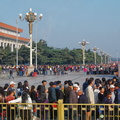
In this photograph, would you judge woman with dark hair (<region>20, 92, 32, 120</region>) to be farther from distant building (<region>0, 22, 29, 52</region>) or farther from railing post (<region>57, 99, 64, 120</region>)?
distant building (<region>0, 22, 29, 52</region>)

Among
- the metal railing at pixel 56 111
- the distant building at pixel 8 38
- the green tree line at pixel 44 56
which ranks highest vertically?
the distant building at pixel 8 38

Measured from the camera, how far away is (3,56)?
249 ft

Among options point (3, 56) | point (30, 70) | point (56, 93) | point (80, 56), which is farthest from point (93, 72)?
point (80, 56)

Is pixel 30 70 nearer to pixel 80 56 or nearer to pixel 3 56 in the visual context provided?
pixel 3 56

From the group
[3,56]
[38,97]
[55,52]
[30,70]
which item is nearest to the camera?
[38,97]

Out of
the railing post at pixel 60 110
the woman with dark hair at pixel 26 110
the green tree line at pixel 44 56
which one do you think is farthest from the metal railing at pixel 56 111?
the green tree line at pixel 44 56

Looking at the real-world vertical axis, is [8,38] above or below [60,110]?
above

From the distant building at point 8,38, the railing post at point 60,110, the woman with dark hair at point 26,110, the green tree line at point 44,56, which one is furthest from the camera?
the distant building at point 8,38

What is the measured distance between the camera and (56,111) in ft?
28.0

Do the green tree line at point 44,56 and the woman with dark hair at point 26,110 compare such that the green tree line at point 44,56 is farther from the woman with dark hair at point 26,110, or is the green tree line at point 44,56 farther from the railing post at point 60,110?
the railing post at point 60,110

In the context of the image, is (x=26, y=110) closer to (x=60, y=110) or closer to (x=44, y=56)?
(x=60, y=110)

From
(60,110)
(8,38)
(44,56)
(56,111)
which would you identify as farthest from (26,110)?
(8,38)

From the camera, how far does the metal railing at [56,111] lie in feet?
27.7

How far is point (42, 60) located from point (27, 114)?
241 feet
